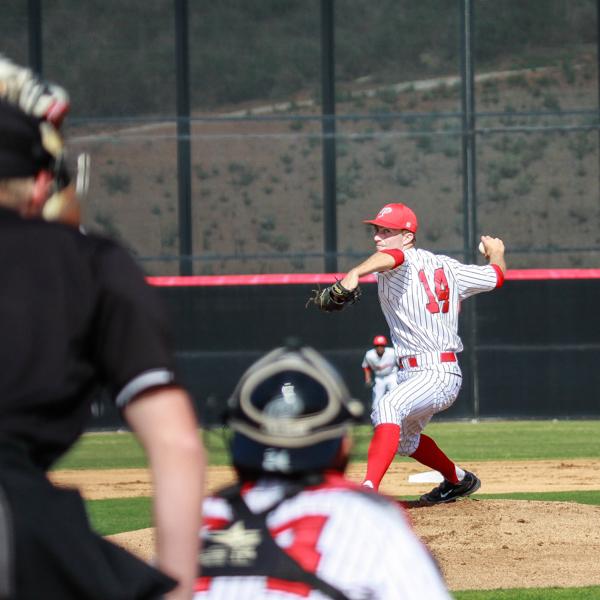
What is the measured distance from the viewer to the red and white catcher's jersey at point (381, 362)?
18312 millimetres

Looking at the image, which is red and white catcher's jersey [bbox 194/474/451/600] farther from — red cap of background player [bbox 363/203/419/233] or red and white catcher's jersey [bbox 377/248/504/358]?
red cap of background player [bbox 363/203/419/233]

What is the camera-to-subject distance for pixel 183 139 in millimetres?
21750

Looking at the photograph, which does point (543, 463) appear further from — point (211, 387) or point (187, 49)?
point (187, 49)

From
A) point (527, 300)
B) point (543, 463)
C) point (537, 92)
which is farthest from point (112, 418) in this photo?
point (537, 92)

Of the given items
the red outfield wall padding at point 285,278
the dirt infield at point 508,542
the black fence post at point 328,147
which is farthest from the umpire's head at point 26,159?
the black fence post at point 328,147

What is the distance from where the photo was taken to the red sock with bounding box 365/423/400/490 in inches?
270

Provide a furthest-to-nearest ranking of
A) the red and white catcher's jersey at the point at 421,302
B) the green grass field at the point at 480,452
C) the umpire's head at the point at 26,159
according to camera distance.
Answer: the red and white catcher's jersey at the point at 421,302
the green grass field at the point at 480,452
the umpire's head at the point at 26,159

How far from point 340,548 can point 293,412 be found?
0.68 ft

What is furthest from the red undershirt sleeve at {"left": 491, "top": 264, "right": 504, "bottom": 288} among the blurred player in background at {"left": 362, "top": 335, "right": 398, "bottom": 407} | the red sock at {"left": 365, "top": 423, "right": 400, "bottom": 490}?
the blurred player in background at {"left": 362, "top": 335, "right": 398, "bottom": 407}

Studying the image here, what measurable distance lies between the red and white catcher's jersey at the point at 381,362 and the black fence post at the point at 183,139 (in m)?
3.80

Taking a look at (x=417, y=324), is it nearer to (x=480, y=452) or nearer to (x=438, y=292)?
(x=438, y=292)

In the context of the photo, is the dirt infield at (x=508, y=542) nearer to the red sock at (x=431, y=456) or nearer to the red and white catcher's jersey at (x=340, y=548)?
the red sock at (x=431, y=456)

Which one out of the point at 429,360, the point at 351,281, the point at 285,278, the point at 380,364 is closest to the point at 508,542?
the point at 429,360

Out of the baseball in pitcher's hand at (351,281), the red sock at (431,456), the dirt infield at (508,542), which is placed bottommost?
the dirt infield at (508,542)
